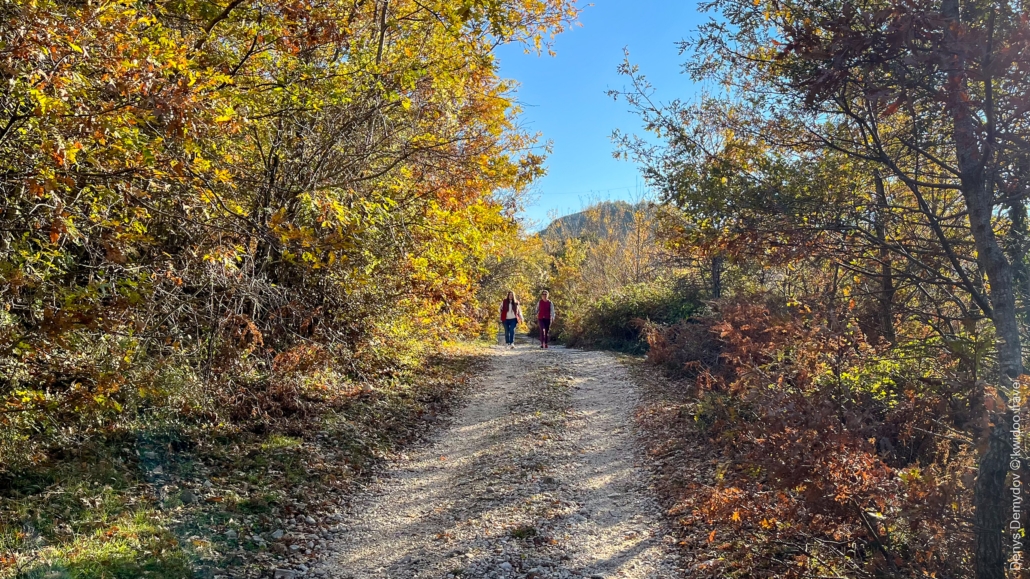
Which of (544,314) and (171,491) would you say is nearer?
(171,491)

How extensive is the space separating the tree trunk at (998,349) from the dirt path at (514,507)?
6.91ft

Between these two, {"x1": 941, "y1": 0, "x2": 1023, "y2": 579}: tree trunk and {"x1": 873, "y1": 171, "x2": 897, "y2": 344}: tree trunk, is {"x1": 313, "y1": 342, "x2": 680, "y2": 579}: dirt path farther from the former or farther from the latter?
{"x1": 873, "y1": 171, "x2": 897, "y2": 344}: tree trunk

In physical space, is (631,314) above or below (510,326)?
above

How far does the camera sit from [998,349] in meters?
3.21

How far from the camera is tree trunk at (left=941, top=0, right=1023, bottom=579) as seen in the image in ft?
10.2

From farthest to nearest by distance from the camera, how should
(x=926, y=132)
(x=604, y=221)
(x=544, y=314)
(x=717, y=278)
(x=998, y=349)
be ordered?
(x=604, y=221), (x=544, y=314), (x=717, y=278), (x=926, y=132), (x=998, y=349)

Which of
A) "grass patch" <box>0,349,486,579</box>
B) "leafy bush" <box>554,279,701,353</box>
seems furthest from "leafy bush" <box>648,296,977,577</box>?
"leafy bush" <box>554,279,701,353</box>

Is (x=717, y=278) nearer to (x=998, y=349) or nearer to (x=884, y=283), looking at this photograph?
(x=884, y=283)

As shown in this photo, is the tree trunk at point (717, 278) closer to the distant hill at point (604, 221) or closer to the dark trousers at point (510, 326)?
the dark trousers at point (510, 326)

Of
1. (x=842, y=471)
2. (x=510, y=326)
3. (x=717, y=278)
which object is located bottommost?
(x=842, y=471)

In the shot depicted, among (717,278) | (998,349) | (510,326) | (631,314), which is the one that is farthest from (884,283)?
(510,326)

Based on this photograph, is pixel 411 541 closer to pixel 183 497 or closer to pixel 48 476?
pixel 183 497

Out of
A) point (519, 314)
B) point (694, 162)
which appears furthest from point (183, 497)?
point (519, 314)

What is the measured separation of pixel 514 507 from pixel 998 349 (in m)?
4.19
